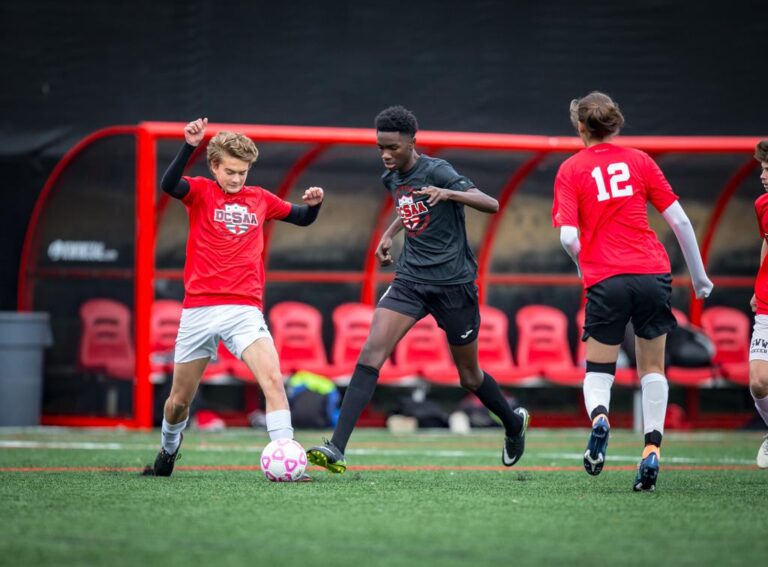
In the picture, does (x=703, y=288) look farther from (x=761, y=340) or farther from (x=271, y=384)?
(x=271, y=384)

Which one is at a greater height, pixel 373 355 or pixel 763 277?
pixel 763 277

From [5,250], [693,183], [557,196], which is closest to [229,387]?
[5,250]

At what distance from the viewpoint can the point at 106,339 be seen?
13797 mm

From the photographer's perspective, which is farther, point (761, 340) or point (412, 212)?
point (761, 340)

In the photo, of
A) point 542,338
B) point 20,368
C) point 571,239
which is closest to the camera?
point 571,239

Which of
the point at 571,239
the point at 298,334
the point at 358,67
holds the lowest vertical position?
the point at 298,334

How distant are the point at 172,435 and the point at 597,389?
2352 mm

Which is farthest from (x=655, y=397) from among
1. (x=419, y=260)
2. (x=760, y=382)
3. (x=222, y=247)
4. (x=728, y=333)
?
(x=728, y=333)

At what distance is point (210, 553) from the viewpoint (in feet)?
14.9

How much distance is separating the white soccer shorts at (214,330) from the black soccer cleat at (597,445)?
184 cm

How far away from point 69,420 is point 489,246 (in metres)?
4.96

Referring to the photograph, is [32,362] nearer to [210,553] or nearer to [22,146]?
[22,146]

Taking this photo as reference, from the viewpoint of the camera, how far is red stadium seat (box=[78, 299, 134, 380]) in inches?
532

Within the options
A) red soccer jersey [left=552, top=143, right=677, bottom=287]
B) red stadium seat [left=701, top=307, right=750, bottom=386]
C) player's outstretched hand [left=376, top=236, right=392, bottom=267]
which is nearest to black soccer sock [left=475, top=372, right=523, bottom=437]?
player's outstretched hand [left=376, top=236, right=392, bottom=267]
